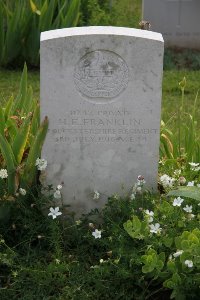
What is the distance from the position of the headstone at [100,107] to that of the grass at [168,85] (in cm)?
238

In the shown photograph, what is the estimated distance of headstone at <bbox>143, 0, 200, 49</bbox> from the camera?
27.3 feet

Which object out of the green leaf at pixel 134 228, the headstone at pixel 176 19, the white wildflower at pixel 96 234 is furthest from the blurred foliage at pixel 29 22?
the green leaf at pixel 134 228

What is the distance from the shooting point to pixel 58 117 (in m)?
3.68

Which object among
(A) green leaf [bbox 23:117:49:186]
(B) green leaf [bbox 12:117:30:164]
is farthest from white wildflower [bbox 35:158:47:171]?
(B) green leaf [bbox 12:117:30:164]

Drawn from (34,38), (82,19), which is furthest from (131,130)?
(82,19)

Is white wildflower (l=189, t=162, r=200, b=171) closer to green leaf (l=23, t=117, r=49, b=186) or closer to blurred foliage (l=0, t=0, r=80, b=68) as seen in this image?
green leaf (l=23, t=117, r=49, b=186)

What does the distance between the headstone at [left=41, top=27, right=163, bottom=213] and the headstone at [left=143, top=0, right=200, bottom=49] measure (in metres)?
4.74

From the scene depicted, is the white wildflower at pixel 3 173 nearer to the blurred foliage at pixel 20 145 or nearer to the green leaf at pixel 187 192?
the blurred foliage at pixel 20 145

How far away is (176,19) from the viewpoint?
838cm

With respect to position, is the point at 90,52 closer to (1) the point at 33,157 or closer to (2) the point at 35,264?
(1) the point at 33,157

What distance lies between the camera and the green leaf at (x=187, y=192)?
330 centimetres

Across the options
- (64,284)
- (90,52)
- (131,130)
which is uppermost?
(90,52)

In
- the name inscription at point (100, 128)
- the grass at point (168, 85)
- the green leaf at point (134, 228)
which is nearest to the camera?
the green leaf at point (134, 228)

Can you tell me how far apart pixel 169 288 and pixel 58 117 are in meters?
1.03
